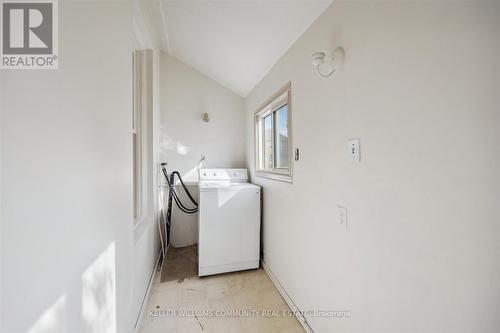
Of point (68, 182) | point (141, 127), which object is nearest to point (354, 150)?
point (68, 182)

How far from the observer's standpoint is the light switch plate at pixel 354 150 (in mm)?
1121

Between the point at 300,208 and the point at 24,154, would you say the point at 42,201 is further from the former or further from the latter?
the point at 300,208

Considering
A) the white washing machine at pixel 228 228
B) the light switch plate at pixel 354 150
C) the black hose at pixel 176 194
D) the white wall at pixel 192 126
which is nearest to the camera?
the light switch plate at pixel 354 150

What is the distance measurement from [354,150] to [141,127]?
1842mm

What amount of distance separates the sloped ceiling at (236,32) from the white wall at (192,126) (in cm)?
26

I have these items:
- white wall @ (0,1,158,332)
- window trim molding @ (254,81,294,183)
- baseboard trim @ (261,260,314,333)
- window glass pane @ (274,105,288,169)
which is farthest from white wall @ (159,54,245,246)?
white wall @ (0,1,158,332)

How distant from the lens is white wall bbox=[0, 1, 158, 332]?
63cm

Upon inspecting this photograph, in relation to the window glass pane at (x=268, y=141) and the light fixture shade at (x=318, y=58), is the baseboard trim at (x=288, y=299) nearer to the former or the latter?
the window glass pane at (x=268, y=141)

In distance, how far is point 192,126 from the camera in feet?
Result: 10.5

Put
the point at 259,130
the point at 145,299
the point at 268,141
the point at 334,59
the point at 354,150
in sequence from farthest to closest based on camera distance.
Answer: the point at 259,130 → the point at 268,141 → the point at 145,299 → the point at 334,59 → the point at 354,150

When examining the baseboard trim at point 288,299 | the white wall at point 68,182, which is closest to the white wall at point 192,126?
the baseboard trim at point 288,299

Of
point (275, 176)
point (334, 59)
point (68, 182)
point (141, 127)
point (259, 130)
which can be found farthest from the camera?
point (259, 130)

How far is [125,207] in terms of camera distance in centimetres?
126

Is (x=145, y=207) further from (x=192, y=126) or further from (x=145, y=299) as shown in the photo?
(x=192, y=126)
